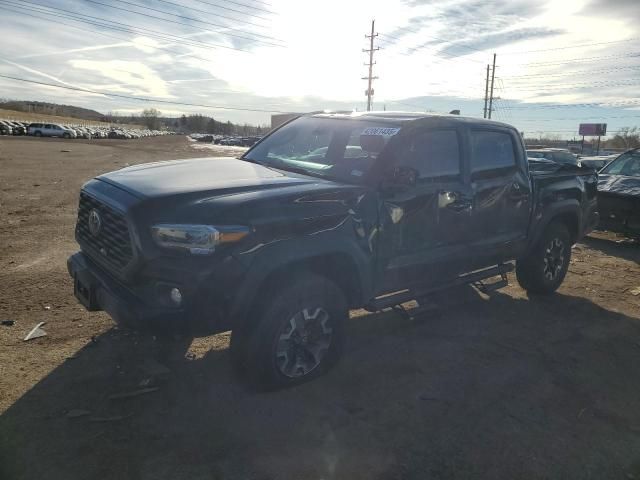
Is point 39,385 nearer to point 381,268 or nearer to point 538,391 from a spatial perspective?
point 381,268

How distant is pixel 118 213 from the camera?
3160mm

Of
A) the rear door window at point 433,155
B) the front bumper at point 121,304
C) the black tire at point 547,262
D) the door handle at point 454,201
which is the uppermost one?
the rear door window at point 433,155

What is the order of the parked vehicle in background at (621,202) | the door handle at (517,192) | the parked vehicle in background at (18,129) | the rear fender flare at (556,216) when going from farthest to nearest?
the parked vehicle in background at (18,129), the parked vehicle in background at (621,202), the rear fender flare at (556,216), the door handle at (517,192)

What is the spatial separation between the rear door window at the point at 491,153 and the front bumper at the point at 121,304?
3061 mm

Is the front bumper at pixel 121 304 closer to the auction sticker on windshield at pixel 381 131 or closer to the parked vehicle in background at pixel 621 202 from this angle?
the auction sticker on windshield at pixel 381 131

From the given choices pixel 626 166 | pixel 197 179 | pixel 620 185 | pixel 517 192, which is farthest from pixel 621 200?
pixel 197 179

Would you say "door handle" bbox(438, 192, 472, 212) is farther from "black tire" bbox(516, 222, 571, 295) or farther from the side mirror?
"black tire" bbox(516, 222, 571, 295)

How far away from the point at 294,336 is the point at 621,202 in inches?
316

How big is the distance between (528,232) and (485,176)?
1127 millimetres

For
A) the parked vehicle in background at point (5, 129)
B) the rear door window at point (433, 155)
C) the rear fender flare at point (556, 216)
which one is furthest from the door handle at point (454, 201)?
the parked vehicle in background at point (5, 129)

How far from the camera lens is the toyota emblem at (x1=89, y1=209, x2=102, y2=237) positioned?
3436mm

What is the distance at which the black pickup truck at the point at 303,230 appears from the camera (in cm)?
298

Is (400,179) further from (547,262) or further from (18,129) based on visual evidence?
(18,129)

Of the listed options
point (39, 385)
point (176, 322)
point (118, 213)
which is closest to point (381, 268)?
point (176, 322)
